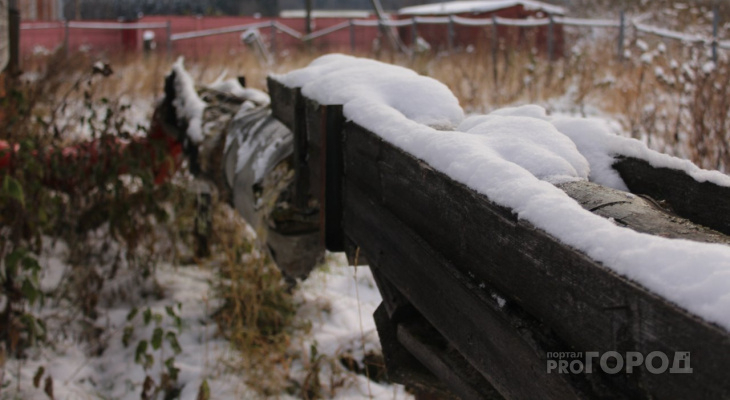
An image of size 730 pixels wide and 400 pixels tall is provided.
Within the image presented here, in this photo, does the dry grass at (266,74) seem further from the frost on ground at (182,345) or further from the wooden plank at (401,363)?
the wooden plank at (401,363)

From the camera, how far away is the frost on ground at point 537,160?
87cm

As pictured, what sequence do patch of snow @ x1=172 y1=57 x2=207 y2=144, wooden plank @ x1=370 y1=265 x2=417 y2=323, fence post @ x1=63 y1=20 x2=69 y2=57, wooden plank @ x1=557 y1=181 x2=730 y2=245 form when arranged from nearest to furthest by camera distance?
wooden plank @ x1=557 y1=181 x2=730 y2=245
wooden plank @ x1=370 y1=265 x2=417 y2=323
patch of snow @ x1=172 y1=57 x2=207 y2=144
fence post @ x1=63 y1=20 x2=69 y2=57

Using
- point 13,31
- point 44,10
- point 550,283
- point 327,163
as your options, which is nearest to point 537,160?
point 550,283

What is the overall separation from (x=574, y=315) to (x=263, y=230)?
1809 mm

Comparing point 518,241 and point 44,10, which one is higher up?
point 44,10

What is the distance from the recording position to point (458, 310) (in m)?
1.43

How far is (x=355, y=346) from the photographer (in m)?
3.59

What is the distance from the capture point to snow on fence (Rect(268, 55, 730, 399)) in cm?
89

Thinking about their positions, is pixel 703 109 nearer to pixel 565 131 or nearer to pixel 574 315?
pixel 565 131

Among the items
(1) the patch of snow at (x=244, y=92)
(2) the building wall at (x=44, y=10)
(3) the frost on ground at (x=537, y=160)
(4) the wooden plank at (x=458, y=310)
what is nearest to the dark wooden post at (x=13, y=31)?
(1) the patch of snow at (x=244, y=92)

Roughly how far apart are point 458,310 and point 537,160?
354mm

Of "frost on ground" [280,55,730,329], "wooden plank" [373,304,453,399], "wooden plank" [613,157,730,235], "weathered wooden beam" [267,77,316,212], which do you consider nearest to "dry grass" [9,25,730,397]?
"weathered wooden beam" [267,77,316,212]

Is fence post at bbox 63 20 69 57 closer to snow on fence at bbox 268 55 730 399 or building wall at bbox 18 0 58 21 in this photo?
snow on fence at bbox 268 55 730 399

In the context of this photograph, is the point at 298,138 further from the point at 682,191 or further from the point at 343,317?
the point at 343,317
